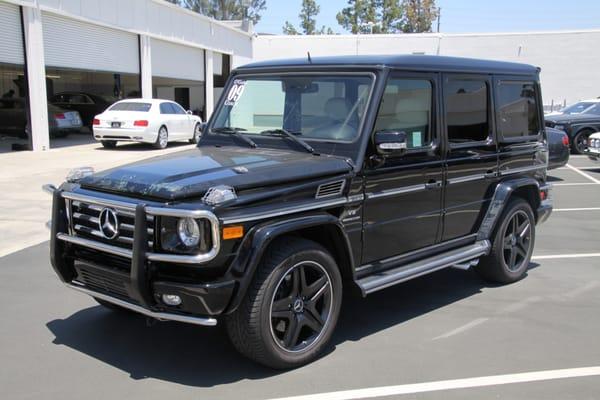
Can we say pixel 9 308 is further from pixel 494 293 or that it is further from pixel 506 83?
pixel 506 83

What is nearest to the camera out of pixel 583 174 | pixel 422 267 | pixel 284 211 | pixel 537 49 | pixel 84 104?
pixel 284 211

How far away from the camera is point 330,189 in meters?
4.08

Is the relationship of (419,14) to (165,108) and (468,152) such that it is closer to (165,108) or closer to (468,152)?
(165,108)

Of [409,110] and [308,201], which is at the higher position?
[409,110]

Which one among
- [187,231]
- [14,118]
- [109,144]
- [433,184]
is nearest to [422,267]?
[433,184]

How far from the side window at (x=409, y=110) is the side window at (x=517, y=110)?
1108mm

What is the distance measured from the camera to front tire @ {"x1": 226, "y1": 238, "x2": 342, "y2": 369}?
12.0ft

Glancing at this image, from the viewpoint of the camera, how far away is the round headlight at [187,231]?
3.47 meters

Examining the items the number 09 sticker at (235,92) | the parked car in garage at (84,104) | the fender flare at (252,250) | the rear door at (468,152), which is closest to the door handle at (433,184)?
the rear door at (468,152)

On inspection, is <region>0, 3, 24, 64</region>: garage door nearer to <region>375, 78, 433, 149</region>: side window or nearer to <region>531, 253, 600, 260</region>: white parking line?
<region>375, 78, 433, 149</region>: side window

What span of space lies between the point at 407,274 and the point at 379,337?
0.53 m

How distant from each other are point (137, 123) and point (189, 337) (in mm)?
14835

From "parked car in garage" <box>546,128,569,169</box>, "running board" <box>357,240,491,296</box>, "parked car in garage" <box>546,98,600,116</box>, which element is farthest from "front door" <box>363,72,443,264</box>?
"parked car in garage" <box>546,98,600,116</box>

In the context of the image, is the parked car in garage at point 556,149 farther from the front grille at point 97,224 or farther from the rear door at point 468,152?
the front grille at point 97,224
